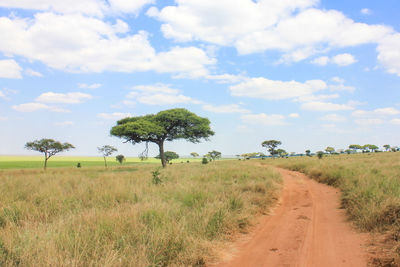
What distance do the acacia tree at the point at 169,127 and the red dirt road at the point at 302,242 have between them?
2434 cm

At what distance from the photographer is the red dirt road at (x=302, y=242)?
430 centimetres

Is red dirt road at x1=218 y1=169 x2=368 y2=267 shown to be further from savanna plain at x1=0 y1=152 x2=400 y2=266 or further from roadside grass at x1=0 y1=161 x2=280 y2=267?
roadside grass at x1=0 y1=161 x2=280 y2=267

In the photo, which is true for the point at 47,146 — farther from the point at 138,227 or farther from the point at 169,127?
the point at 138,227

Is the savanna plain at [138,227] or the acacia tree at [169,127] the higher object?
the acacia tree at [169,127]

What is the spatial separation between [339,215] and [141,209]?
6.14 m

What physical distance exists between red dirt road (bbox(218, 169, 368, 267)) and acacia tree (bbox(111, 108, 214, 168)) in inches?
958

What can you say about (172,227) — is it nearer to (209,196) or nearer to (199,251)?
(199,251)

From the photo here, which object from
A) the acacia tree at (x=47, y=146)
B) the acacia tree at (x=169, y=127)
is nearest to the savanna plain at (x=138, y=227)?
the acacia tree at (x=169, y=127)

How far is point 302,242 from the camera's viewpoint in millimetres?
5148

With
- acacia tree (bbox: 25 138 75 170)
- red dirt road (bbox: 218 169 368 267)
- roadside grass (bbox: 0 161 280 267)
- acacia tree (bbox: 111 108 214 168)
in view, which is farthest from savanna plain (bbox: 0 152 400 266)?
acacia tree (bbox: 25 138 75 170)

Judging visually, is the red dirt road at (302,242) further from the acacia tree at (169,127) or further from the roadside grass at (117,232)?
the acacia tree at (169,127)

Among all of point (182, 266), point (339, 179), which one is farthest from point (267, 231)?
point (339, 179)

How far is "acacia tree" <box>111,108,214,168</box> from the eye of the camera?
30.5 metres

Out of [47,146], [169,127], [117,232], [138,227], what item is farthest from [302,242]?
[47,146]
